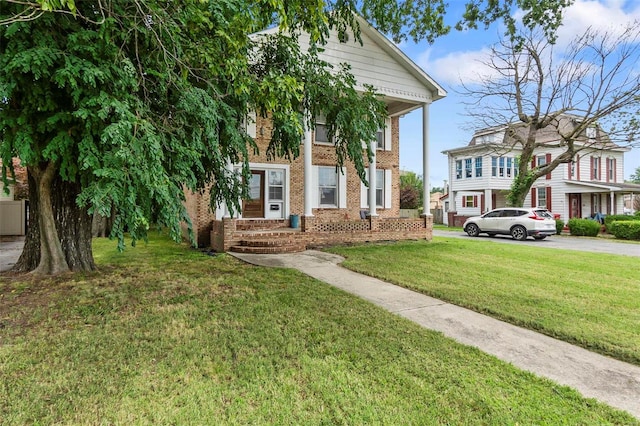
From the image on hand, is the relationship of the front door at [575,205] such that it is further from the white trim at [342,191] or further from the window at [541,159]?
the white trim at [342,191]

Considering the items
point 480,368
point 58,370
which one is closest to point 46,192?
point 58,370

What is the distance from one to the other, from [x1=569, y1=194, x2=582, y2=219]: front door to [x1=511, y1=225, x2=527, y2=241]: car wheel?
1163 centimetres

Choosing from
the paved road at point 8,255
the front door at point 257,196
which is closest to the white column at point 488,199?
the front door at point 257,196

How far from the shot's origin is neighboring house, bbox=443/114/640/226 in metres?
23.8

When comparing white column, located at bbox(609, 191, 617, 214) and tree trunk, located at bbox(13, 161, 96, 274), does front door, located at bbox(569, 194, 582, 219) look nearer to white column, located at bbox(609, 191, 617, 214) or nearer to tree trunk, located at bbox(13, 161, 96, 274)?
white column, located at bbox(609, 191, 617, 214)

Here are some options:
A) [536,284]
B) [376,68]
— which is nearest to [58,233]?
[536,284]

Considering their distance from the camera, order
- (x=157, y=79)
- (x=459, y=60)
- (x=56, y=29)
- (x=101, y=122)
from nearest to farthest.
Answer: (x=101, y=122) → (x=56, y=29) → (x=157, y=79) → (x=459, y=60)

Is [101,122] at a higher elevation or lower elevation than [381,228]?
higher

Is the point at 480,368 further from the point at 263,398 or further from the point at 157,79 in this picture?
→ the point at 157,79

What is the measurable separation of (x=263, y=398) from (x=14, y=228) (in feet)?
55.5

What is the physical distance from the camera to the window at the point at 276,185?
41.9ft

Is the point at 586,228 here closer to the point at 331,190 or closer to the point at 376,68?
the point at 331,190

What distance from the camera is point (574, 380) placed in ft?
9.35

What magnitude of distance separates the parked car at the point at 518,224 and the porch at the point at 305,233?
5.67 m
